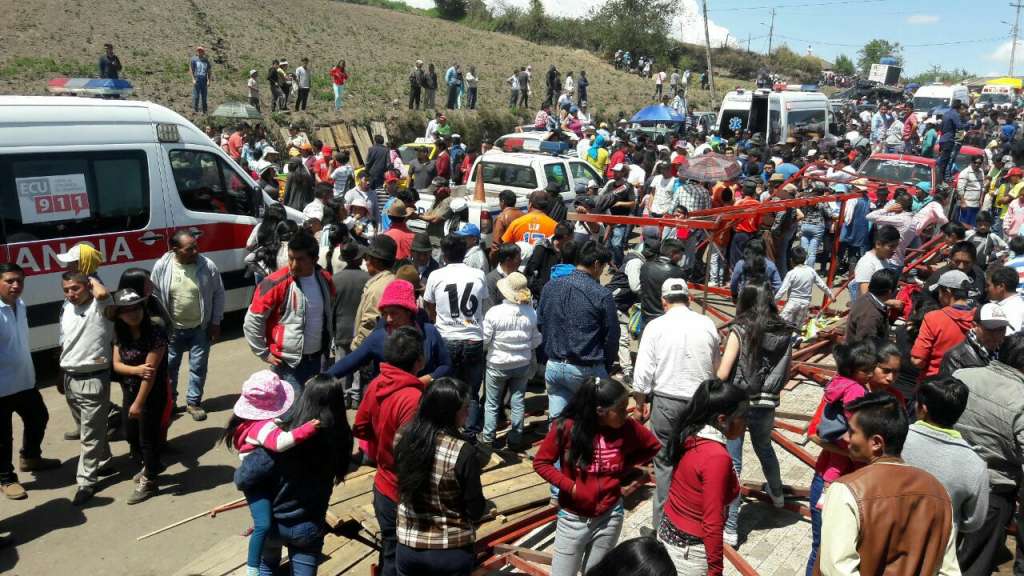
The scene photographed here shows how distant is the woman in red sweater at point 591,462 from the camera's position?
384cm

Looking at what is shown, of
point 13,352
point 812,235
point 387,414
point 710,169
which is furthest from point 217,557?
point 812,235

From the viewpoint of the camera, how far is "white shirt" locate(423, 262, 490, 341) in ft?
21.0

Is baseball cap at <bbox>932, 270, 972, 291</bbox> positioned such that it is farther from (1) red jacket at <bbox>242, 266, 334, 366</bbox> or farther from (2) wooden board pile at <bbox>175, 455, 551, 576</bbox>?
(1) red jacket at <bbox>242, 266, 334, 366</bbox>

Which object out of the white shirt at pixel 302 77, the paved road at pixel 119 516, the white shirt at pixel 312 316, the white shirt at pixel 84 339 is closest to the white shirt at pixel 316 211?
the paved road at pixel 119 516

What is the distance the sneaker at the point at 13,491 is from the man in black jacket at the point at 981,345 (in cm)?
654

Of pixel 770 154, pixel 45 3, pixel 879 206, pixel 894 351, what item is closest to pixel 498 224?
pixel 894 351

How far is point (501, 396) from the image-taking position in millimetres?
6652

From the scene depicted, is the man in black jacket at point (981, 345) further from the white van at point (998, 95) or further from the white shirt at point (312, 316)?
the white van at point (998, 95)

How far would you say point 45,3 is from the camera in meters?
34.9

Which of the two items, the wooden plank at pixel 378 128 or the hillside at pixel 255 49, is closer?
the wooden plank at pixel 378 128

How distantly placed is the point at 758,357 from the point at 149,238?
656 centimetres

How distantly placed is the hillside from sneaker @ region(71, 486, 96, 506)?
2039 cm

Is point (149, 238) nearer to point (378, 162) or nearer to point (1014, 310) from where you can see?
point (378, 162)

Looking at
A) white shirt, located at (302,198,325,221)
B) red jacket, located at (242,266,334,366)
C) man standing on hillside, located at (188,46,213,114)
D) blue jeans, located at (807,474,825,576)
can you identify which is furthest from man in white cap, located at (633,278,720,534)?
man standing on hillside, located at (188,46,213,114)
